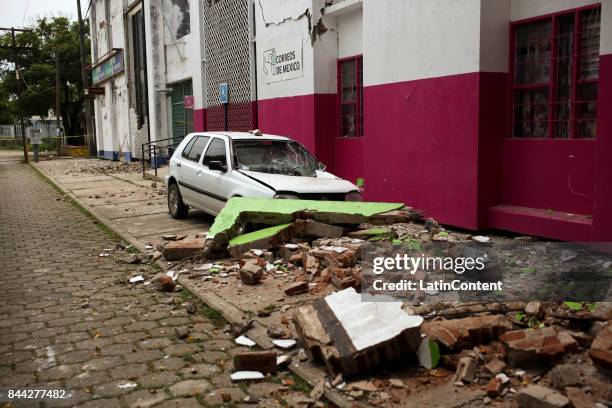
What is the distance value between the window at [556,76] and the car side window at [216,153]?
432 cm

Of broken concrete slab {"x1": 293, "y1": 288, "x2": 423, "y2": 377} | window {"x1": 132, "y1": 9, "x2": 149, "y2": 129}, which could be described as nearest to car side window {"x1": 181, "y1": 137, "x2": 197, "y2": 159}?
broken concrete slab {"x1": 293, "y1": 288, "x2": 423, "y2": 377}

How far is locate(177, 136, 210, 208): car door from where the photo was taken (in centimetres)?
958

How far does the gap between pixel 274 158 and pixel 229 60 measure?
25.6 feet

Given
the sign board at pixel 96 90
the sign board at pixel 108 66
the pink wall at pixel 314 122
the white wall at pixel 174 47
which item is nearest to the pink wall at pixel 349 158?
the pink wall at pixel 314 122

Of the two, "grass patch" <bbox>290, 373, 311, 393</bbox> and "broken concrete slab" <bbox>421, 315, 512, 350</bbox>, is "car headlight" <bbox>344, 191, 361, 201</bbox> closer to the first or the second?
"broken concrete slab" <bbox>421, 315, 512, 350</bbox>

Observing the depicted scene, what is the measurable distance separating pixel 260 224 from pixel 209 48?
11354mm

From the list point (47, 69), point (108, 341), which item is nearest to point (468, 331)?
point (108, 341)

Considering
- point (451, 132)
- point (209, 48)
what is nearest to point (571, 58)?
point (451, 132)

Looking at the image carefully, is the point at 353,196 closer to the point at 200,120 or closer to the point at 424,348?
the point at 424,348

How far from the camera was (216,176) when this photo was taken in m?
8.87

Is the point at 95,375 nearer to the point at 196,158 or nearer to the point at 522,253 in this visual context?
the point at 522,253

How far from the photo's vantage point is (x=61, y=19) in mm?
45062

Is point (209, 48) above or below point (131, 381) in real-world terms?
above

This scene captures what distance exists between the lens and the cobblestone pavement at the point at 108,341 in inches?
147
